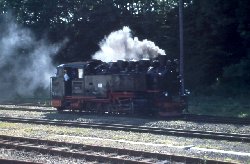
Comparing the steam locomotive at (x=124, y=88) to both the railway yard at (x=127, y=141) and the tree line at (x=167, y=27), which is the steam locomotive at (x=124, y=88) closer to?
the railway yard at (x=127, y=141)

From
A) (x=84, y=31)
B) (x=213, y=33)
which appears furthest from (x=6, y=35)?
(x=213, y=33)

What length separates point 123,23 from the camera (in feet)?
129

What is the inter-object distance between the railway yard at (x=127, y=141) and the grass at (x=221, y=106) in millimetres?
2919

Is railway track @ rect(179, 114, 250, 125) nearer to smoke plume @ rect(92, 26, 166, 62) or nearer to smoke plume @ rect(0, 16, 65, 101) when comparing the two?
smoke plume @ rect(92, 26, 166, 62)

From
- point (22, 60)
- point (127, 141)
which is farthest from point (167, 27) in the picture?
point (127, 141)

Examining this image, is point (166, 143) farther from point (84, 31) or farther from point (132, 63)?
point (84, 31)

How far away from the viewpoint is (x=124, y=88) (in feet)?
75.4

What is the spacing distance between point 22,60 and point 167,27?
1624cm

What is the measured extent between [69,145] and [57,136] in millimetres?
2360

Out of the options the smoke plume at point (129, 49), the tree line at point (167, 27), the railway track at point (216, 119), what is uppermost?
the tree line at point (167, 27)

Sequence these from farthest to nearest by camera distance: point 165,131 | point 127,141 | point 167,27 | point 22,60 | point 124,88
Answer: point 22,60 < point 167,27 < point 124,88 < point 165,131 < point 127,141

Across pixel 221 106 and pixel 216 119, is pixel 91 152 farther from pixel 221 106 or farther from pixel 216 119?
pixel 221 106

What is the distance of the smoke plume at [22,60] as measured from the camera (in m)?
43.7

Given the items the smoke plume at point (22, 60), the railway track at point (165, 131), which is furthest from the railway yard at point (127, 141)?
the smoke plume at point (22, 60)
